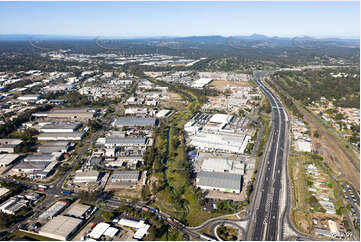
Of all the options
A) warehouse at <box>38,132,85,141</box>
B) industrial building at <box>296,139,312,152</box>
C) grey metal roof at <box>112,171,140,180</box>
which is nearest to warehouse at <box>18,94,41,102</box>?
warehouse at <box>38,132,85,141</box>

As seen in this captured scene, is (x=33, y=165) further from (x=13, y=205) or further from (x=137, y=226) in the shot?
(x=137, y=226)

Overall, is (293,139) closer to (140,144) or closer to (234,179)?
(234,179)

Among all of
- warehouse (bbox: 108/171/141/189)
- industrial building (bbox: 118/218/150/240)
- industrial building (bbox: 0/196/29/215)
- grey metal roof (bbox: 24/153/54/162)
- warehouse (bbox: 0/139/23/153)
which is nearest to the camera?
industrial building (bbox: 118/218/150/240)

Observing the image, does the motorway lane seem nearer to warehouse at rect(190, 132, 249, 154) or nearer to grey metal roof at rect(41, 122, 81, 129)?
warehouse at rect(190, 132, 249, 154)

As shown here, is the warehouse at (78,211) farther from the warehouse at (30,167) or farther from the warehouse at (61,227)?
the warehouse at (30,167)

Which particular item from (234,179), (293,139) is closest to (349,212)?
(234,179)

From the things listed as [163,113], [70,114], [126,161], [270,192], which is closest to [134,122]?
[163,113]
